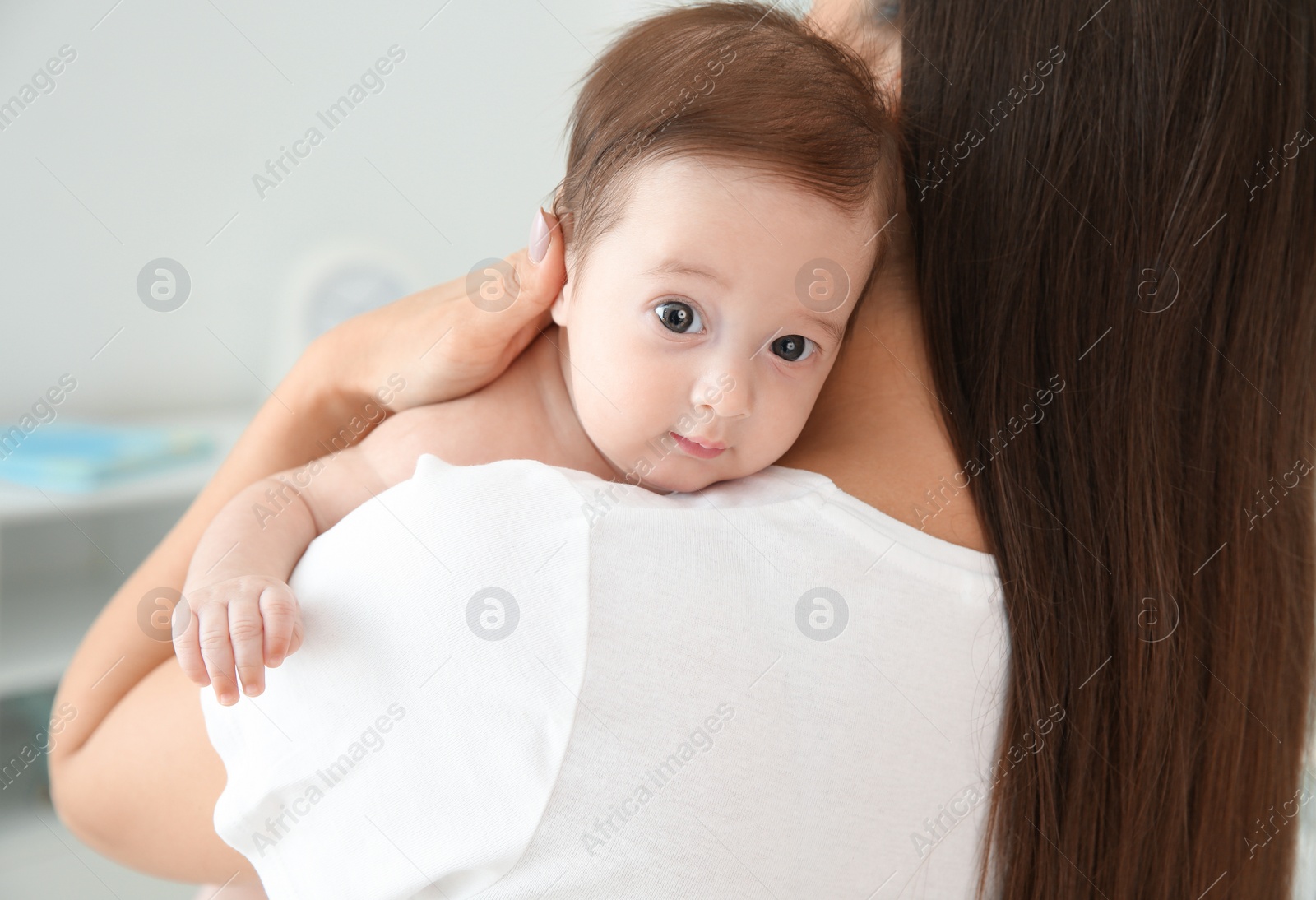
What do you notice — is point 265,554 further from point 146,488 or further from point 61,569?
point 61,569

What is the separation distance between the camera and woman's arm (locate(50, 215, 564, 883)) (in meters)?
0.71

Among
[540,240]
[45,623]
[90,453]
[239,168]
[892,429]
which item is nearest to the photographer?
[892,429]

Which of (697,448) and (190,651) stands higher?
(190,651)

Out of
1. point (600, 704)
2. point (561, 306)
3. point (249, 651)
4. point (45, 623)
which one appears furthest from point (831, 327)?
point (45, 623)

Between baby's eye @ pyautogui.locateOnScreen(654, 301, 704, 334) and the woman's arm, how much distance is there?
141 millimetres

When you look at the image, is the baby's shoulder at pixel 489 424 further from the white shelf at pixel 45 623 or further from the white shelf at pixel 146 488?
the white shelf at pixel 45 623

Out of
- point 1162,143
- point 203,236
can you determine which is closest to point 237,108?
point 203,236

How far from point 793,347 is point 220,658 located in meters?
0.51

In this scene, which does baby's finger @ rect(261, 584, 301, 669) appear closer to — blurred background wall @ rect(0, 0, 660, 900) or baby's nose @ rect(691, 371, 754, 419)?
baby's nose @ rect(691, 371, 754, 419)

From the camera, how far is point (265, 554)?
0.73m

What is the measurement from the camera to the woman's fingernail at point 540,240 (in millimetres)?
846

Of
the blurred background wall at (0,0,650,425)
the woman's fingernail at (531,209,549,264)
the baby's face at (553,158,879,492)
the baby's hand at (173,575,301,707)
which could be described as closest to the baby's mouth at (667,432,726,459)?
the baby's face at (553,158,879,492)

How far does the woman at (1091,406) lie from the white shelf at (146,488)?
53.8 inches

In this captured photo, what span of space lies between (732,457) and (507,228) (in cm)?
231
